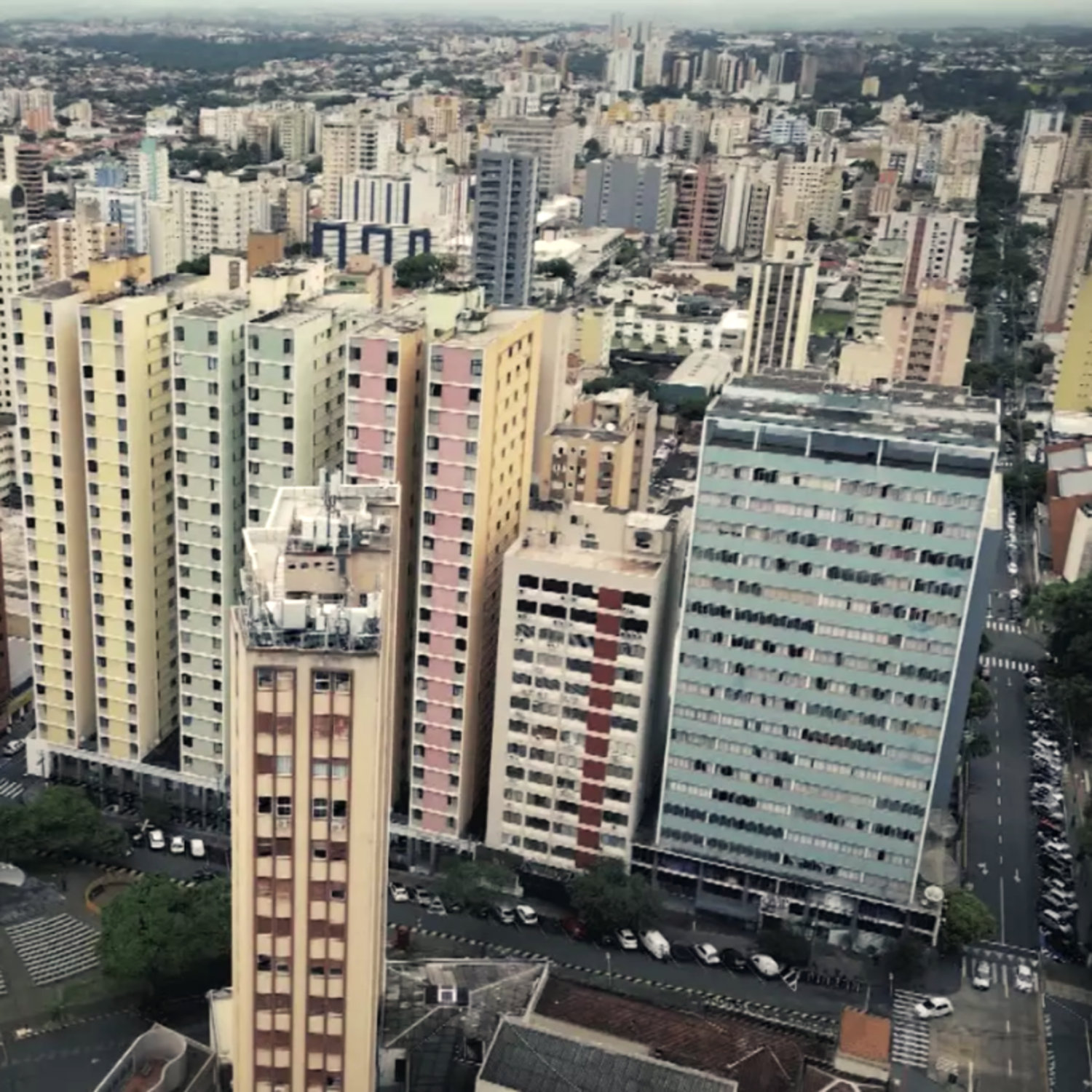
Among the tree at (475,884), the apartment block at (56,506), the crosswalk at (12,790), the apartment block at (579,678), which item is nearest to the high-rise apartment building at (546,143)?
the apartment block at (56,506)

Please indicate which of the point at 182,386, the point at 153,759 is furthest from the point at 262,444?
the point at 153,759

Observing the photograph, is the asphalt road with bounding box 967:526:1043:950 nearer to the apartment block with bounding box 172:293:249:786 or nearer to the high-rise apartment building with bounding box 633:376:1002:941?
the high-rise apartment building with bounding box 633:376:1002:941

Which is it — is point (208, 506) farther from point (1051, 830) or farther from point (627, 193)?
point (627, 193)

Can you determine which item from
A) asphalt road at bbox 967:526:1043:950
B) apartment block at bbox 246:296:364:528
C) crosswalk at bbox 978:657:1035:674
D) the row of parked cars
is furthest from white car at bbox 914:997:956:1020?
crosswalk at bbox 978:657:1035:674

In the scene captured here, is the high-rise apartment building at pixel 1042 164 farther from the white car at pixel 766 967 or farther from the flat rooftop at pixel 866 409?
the white car at pixel 766 967

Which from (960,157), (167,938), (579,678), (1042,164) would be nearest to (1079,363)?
(579,678)

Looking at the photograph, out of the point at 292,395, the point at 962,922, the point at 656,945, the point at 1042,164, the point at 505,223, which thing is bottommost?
the point at 656,945

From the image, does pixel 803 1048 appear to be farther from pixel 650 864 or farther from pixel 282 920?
pixel 282 920
